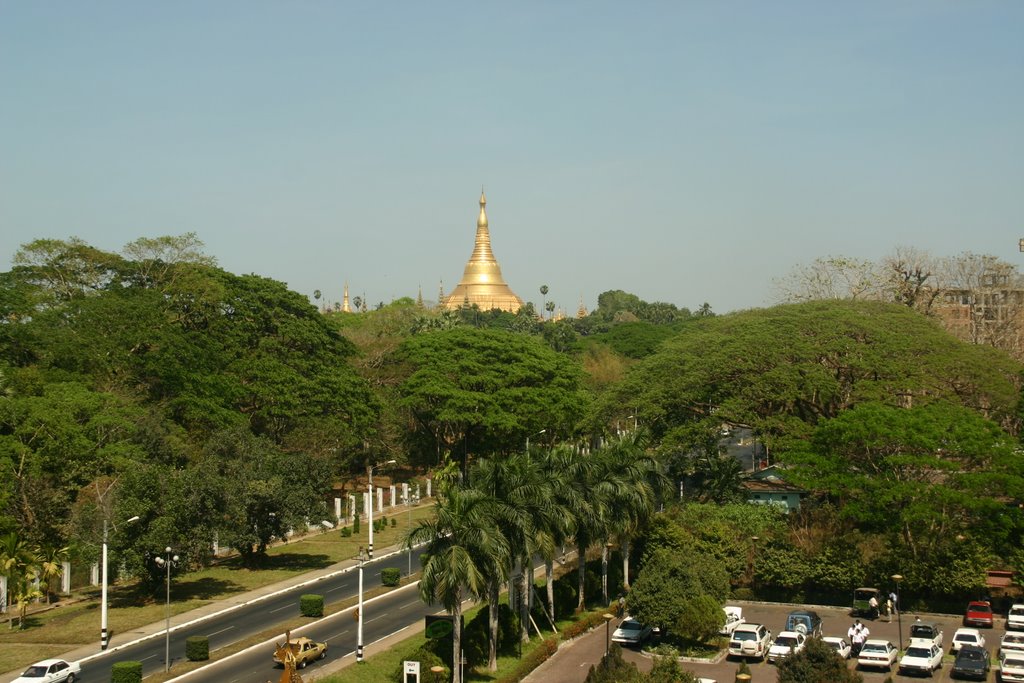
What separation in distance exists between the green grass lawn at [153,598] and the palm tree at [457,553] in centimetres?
1605

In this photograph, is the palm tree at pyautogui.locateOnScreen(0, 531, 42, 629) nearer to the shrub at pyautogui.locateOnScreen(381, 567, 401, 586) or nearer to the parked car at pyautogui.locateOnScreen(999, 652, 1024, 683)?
the shrub at pyautogui.locateOnScreen(381, 567, 401, 586)

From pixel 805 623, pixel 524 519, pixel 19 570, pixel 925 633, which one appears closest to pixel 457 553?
pixel 524 519

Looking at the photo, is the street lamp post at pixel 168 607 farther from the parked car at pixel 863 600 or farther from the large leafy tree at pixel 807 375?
the large leafy tree at pixel 807 375

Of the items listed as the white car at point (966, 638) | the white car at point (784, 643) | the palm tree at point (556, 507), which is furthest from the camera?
the palm tree at point (556, 507)

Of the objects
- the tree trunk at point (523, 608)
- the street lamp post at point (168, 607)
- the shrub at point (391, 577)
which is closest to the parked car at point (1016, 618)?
the tree trunk at point (523, 608)

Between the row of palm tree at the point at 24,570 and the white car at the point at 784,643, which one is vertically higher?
the row of palm tree at the point at 24,570

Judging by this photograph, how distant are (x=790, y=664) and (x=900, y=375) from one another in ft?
115

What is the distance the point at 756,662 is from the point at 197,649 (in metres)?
21.2

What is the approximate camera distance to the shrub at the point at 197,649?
44969 millimetres

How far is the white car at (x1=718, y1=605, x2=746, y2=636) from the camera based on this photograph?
5025 cm

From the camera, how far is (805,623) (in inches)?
1905

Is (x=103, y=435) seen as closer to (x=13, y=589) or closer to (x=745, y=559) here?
(x=13, y=589)

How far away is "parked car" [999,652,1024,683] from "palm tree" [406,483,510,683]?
1774 cm


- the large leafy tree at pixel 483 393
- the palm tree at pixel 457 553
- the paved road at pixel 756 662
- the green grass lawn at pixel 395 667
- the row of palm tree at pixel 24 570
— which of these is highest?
the large leafy tree at pixel 483 393
